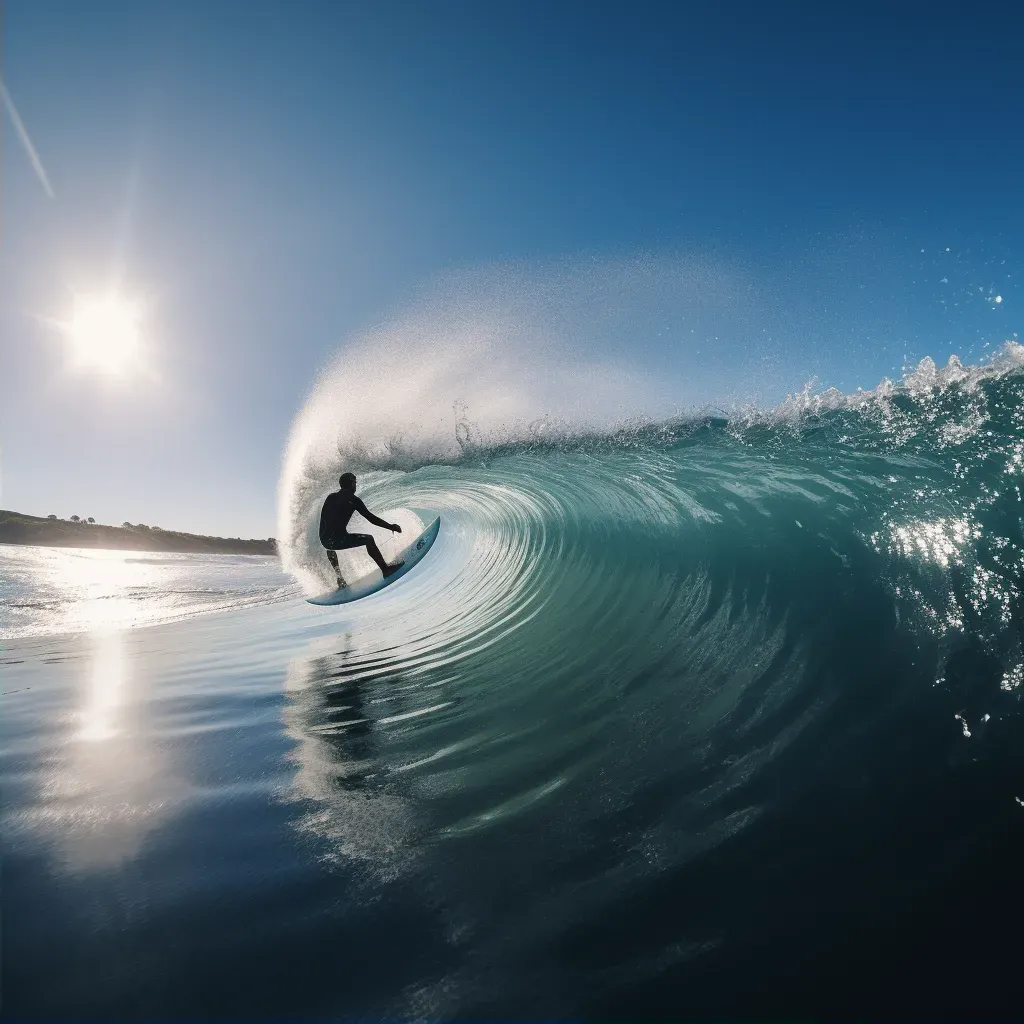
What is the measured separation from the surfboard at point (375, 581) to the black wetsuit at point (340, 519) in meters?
1.18

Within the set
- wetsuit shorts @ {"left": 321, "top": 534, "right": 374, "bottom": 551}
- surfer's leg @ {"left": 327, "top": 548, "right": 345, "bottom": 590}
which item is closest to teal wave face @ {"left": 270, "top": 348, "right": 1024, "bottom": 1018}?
wetsuit shorts @ {"left": 321, "top": 534, "right": 374, "bottom": 551}

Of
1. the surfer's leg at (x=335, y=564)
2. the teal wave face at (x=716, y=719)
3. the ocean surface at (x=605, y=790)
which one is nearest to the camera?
the ocean surface at (x=605, y=790)

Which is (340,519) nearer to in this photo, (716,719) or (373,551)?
(373,551)

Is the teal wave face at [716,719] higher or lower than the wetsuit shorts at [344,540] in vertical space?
lower

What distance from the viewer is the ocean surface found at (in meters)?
1.40

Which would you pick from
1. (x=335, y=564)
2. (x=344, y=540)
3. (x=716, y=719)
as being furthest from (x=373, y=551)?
(x=716, y=719)

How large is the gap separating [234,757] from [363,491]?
34.7ft

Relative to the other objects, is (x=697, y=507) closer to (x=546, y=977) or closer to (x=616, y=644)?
(x=616, y=644)

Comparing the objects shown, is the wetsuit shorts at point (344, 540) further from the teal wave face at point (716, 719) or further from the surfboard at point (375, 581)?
the teal wave face at point (716, 719)

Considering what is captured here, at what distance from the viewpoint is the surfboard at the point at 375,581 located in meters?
10.1

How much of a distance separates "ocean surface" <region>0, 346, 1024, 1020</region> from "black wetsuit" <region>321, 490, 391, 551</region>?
9.18 feet

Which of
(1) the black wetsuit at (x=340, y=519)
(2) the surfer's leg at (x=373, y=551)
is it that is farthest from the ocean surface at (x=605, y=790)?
(2) the surfer's leg at (x=373, y=551)

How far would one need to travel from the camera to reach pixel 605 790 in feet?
7.79

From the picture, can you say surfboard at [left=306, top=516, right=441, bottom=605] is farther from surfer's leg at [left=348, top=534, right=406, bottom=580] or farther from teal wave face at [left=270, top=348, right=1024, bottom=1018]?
teal wave face at [left=270, top=348, right=1024, bottom=1018]
